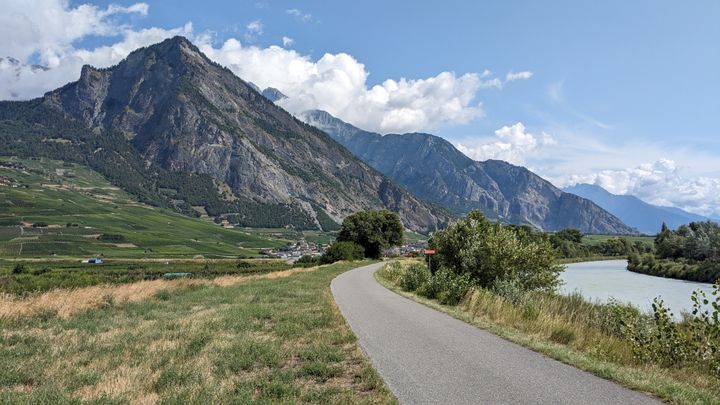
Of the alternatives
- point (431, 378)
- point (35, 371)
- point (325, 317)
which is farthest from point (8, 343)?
point (431, 378)

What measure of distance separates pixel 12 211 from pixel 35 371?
234364 mm

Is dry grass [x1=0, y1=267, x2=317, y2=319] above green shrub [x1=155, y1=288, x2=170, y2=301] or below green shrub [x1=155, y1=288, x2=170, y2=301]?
above

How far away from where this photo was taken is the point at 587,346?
12.4m

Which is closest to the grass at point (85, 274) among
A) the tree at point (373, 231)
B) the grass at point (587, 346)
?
the tree at point (373, 231)

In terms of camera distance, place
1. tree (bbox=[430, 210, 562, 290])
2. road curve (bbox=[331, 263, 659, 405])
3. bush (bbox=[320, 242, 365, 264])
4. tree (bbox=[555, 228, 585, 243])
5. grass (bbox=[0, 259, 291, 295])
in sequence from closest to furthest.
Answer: road curve (bbox=[331, 263, 659, 405]) → tree (bbox=[430, 210, 562, 290]) → grass (bbox=[0, 259, 291, 295]) → bush (bbox=[320, 242, 365, 264]) → tree (bbox=[555, 228, 585, 243])

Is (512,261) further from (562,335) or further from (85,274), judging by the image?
(85,274)

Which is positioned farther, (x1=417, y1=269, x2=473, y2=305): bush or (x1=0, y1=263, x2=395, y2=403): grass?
(x1=417, y1=269, x2=473, y2=305): bush

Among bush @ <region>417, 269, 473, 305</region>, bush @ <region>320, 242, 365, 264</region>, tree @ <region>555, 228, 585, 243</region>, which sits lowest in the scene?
bush @ <region>320, 242, 365, 264</region>

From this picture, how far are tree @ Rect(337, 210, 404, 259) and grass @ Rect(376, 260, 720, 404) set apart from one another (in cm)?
8007

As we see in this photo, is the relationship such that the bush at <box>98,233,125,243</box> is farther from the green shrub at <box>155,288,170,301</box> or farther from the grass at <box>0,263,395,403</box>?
the grass at <box>0,263,395,403</box>

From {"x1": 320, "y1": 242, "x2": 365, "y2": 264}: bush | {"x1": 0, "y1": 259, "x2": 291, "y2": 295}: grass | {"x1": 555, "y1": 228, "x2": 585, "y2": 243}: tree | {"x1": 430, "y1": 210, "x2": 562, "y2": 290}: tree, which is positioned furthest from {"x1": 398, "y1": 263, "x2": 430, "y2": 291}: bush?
{"x1": 555, "y1": 228, "x2": 585, "y2": 243}: tree

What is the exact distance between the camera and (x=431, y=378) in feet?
29.6

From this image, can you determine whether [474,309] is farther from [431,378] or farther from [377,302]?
[431,378]

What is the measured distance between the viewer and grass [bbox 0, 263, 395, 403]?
8227 millimetres
